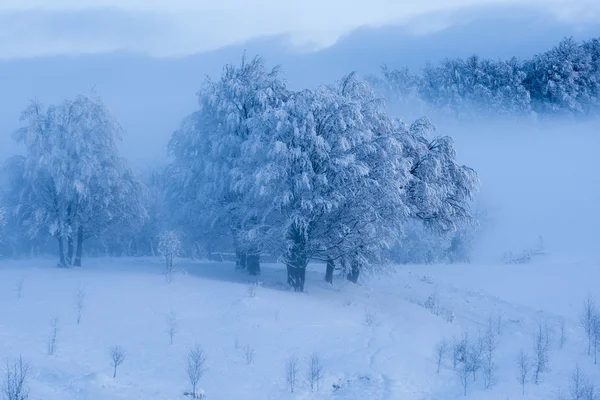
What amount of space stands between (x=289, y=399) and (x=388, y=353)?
4.12 m

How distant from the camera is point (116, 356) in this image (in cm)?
1293

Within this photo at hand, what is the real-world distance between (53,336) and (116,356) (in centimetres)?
243

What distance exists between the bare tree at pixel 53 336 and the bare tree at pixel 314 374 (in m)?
5.93

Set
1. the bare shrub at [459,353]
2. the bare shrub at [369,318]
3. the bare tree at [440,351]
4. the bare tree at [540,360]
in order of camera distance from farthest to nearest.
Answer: the bare shrub at [369,318]
the bare shrub at [459,353]
the bare tree at [440,351]
the bare tree at [540,360]

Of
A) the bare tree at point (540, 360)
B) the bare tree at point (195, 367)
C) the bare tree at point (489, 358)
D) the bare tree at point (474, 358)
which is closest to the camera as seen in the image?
the bare tree at point (195, 367)

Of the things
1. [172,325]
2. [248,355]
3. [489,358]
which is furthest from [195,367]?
[489,358]

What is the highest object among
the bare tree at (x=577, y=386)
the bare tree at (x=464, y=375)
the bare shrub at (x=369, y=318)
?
the bare tree at (x=577, y=386)

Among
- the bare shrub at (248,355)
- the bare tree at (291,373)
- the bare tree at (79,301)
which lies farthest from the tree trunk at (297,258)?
the bare tree at (291,373)

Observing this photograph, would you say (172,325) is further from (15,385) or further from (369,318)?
(369,318)

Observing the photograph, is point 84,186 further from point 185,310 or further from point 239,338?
point 239,338

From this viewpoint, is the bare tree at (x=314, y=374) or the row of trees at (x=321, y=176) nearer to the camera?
the bare tree at (x=314, y=374)

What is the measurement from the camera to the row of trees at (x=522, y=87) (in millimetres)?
55156

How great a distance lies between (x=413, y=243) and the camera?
44.1 metres

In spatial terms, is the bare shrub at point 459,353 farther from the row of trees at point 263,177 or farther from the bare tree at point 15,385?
the bare tree at point 15,385
